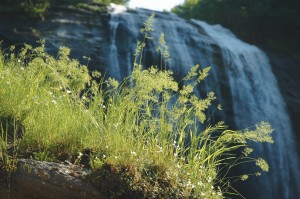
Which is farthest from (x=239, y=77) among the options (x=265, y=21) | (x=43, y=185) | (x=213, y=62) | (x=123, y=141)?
(x=43, y=185)

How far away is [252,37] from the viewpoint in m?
15.2

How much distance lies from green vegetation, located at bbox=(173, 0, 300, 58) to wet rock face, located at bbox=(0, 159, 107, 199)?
12.6 m

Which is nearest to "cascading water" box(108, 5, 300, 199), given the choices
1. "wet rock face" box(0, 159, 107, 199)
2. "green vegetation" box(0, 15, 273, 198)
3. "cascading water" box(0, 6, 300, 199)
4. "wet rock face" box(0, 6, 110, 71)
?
"cascading water" box(0, 6, 300, 199)

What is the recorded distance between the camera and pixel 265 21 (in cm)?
1564

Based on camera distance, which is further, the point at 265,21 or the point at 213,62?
the point at 265,21

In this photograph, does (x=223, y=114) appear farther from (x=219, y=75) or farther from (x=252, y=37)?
(x=252, y=37)

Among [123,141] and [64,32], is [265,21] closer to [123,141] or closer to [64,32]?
[64,32]

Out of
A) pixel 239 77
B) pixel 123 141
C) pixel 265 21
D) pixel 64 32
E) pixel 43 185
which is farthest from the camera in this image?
pixel 265 21

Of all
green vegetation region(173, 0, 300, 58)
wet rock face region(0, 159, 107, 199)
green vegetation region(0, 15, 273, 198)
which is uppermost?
green vegetation region(0, 15, 273, 198)

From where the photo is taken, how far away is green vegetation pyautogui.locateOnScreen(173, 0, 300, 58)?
15125 mm

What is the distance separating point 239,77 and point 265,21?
4.35 meters

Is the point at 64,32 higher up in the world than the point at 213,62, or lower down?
higher up

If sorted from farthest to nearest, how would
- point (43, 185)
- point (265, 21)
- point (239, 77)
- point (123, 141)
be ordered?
point (265, 21), point (239, 77), point (123, 141), point (43, 185)

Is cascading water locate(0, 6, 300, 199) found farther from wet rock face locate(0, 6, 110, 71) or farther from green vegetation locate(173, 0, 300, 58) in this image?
green vegetation locate(173, 0, 300, 58)
